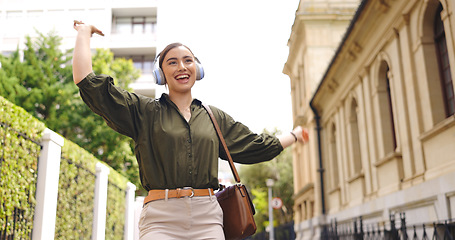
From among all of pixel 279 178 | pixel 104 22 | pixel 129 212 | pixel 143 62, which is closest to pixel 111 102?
pixel 129 212

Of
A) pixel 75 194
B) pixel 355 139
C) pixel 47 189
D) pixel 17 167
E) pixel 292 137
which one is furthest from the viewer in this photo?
pixel 355 139

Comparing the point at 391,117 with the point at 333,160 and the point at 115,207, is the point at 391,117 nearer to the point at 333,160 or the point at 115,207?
the point at 115,207

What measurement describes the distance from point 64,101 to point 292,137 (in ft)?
63.0

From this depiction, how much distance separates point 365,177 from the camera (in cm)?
1592

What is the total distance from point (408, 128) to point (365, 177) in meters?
4.42

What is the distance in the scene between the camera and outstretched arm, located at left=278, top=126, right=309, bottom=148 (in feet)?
10.9

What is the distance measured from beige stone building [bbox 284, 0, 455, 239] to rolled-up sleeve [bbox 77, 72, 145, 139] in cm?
761

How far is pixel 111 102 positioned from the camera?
281 cm

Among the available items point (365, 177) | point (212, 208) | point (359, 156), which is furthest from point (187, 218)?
point (359, 156)

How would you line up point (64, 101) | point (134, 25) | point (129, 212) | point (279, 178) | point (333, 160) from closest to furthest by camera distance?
1. point (129, 212)
2. point (64, 101)
3. point (333, 160)
4. point (134, 25)
5. point (279, 178)

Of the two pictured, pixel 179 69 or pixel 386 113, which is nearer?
pixel 179 69

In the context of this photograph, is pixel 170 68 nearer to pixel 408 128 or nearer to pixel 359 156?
pixel 408 128

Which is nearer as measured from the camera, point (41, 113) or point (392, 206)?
point (392, 206)

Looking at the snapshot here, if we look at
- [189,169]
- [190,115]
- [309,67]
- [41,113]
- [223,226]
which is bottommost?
[223,226]
